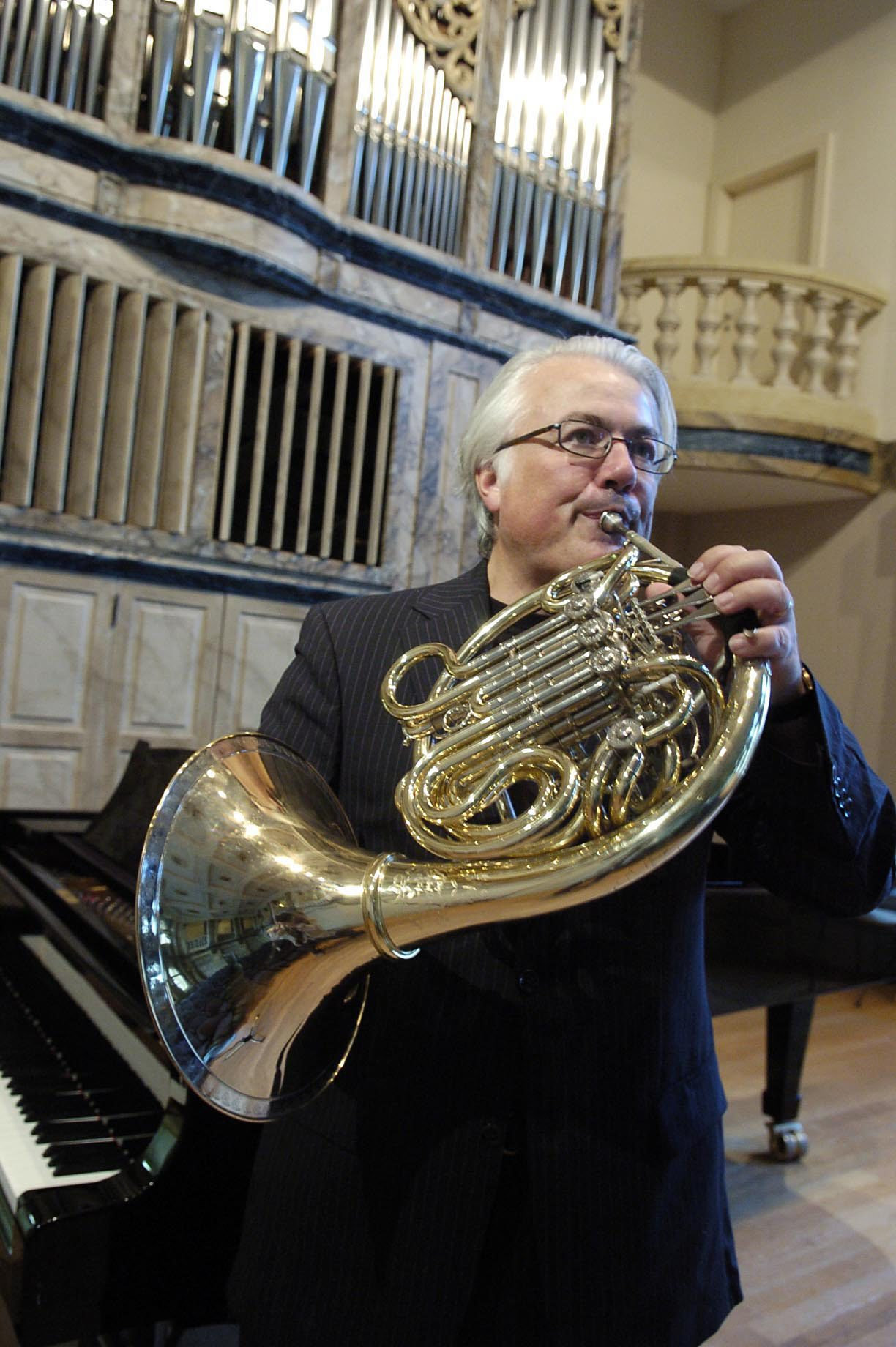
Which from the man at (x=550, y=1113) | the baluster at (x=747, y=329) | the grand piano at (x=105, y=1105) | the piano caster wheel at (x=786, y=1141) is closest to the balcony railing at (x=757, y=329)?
the baluster at (x=747, y=329)

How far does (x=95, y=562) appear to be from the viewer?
3.91m

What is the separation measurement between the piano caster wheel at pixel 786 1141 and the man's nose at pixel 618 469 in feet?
8.71

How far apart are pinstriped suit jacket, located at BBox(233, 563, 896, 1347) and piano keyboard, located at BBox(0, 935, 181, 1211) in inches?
12.0

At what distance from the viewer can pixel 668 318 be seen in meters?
6.27

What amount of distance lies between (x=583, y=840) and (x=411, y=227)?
4112 mm

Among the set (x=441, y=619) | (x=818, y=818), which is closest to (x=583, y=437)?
(x=441, y=619)

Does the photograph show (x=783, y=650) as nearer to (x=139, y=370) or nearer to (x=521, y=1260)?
(x=521, y=1260)

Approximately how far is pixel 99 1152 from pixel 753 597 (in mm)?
1131

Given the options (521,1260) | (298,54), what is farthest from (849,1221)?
(298,54)

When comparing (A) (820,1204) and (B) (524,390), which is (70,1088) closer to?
(B) (524,390)

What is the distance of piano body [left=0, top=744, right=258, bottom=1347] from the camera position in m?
1.25

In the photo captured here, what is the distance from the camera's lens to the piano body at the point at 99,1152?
49.2 inches

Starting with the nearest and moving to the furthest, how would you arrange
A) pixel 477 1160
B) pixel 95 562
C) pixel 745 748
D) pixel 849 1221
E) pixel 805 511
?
1. pixel 745 748
2. pixel 477 1160
3. pixel 849 1221
4. pixel 95 562
5. pixel 805 511

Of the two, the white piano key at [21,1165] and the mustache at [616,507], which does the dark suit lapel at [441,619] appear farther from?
the white piano key at [21,1165]
